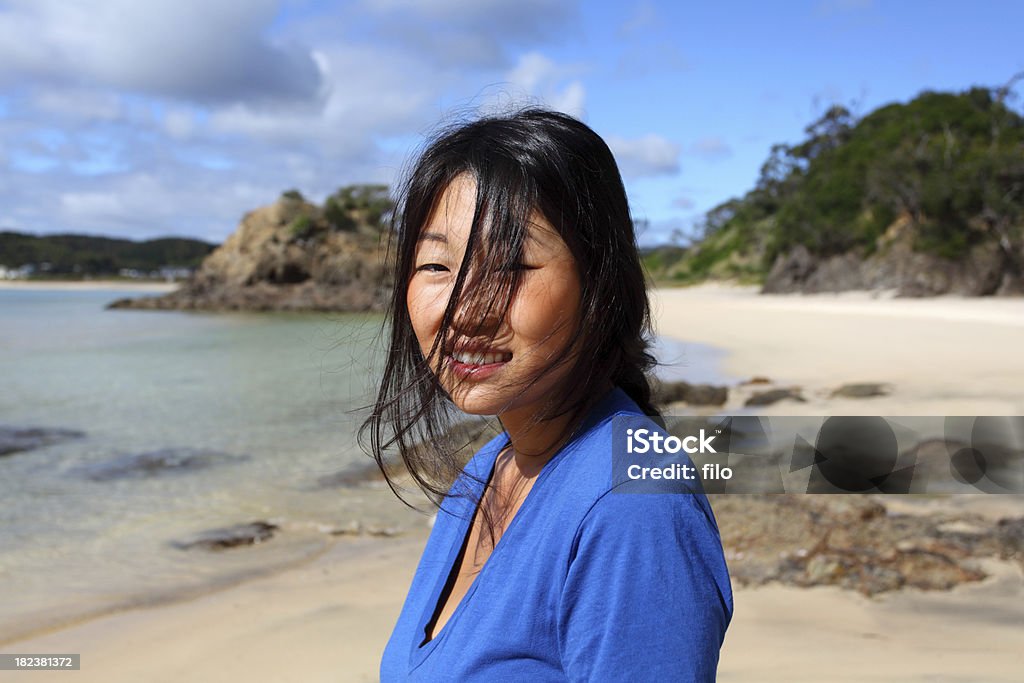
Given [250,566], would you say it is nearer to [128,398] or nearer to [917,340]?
[128,398]

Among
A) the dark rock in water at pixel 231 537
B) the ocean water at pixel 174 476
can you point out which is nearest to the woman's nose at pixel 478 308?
the ocean water at pixel 174 476

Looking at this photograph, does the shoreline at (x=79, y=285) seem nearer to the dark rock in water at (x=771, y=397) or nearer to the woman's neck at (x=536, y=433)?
the dark rock in water at (x=771, y=397)

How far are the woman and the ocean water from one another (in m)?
0.50

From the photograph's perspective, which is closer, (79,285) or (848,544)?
(848,544)

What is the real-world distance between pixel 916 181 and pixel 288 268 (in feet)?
107

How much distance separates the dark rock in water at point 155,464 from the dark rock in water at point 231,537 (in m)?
2.60

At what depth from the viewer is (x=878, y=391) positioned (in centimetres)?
872

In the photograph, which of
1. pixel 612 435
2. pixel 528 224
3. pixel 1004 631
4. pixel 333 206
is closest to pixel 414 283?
pixel 528 224

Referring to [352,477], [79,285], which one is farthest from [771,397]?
[79,285]

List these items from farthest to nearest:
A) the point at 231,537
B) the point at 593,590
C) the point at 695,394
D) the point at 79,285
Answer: the point at 79,285
the point at 695,394
the point at 231,537
the point at 593,590

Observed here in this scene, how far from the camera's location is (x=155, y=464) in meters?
8.55

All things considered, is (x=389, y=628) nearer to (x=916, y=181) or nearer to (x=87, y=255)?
(x=916, y=181)

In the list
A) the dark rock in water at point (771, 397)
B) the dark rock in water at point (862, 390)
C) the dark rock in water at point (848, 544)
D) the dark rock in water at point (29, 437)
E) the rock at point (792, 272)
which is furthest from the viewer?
the rock at point (792, 272)

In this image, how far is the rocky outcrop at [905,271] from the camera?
23.5m
